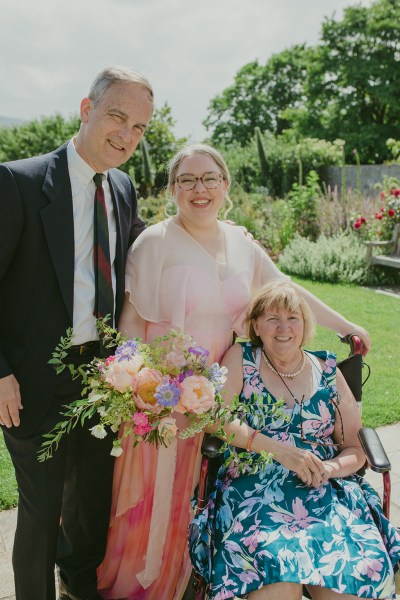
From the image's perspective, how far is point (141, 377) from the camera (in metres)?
1.70

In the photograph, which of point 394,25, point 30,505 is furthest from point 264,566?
point 394,25

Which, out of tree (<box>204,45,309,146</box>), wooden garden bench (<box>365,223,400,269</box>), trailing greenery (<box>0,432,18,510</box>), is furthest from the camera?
tree (<box>204,45,309,146</box>)

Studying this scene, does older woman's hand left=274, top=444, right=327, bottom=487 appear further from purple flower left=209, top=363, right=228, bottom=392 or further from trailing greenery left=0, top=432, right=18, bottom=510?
trailing greenery left=0, top=432, right=18, bottom=510

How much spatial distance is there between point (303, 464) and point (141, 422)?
0.82m

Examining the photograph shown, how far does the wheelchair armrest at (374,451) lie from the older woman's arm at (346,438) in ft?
0.40

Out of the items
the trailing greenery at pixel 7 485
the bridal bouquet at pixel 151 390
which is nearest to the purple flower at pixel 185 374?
the bridal bouquet at pixel 151 390

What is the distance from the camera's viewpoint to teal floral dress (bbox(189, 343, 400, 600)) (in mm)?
1811

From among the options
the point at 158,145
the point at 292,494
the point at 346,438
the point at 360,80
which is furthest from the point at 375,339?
the point at 360,80

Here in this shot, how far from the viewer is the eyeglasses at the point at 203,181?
2379 mm

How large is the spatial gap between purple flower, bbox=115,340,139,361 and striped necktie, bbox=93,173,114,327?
31 centimetres

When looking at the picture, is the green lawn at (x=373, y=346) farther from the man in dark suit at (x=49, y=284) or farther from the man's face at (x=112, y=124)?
the man's face at (x=112, y=124)

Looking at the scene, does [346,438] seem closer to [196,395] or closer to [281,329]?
[281,329]

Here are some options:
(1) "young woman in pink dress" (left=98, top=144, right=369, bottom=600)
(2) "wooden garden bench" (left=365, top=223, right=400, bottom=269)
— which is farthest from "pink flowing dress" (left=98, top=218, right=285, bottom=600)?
(2) "wooden garden bench" (left=365, top=223, right=400, bottom=269)

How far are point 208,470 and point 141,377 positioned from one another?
0.80m
